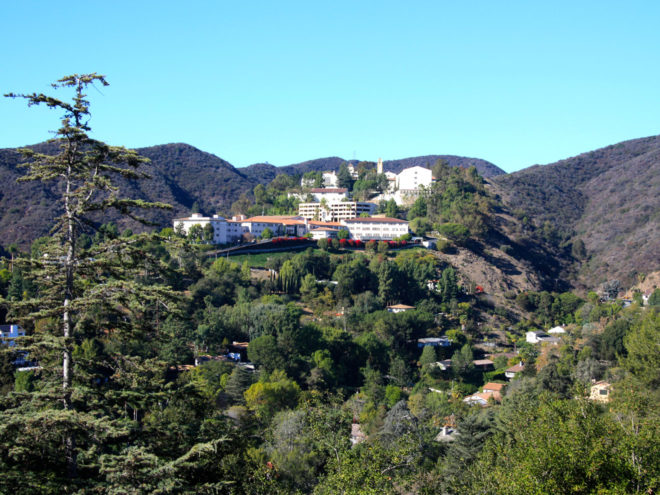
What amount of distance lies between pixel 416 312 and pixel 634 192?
72408mm

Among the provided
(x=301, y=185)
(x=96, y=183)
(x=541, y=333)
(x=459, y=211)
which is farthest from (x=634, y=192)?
(x=96, y=183)

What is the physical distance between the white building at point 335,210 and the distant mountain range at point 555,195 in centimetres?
2054

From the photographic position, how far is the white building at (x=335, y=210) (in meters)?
74.5

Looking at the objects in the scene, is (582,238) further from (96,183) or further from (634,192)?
(96,183)

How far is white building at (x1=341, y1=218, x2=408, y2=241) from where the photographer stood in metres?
66.2

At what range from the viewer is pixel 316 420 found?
551 inches

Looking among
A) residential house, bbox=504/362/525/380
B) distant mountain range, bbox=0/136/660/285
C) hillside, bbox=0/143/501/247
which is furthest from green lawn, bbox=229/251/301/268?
residential house, bbox=504/362/525/380

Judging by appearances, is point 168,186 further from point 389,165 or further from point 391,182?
point 389,165

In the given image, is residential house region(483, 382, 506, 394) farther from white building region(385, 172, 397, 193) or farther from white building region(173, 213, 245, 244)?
white building region(385, 172, 397, 193)

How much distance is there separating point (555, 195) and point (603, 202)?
885 cm

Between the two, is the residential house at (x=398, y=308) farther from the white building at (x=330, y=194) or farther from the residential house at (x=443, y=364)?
the white building at (x=330, y=194)

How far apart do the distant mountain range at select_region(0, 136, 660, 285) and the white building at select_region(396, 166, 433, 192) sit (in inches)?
794

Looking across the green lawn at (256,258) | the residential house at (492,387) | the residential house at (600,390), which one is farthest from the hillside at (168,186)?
the residential house at (600,390)

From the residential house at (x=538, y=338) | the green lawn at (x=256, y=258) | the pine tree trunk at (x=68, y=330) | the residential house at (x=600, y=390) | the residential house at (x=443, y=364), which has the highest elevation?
the pine tree trunk at (x=68, y=330)
